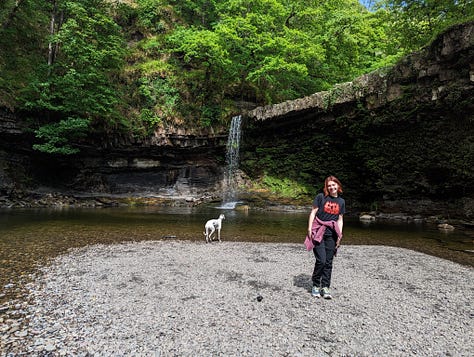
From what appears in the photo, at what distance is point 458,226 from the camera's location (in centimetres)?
1248

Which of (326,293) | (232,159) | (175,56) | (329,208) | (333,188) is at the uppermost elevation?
(175,56)

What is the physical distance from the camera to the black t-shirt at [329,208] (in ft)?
14.3

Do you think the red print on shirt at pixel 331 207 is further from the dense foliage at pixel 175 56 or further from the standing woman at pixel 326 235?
the dense foliage at pixel 175 56

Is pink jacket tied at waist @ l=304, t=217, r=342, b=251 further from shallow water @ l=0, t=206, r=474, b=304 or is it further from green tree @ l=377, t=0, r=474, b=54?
green tree @ l=377, t=0, r=474, b=54

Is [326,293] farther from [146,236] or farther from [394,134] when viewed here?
[394,134]

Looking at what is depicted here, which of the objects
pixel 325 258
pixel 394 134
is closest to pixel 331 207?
pixel 325 258

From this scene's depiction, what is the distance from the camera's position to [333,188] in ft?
14.5

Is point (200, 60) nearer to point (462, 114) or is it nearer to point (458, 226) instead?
point (462, 114)

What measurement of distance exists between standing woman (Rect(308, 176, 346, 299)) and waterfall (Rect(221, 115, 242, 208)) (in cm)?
1695

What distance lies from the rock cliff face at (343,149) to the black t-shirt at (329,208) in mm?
11803

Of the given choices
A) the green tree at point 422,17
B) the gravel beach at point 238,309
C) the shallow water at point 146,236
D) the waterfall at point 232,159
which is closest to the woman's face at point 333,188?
the gravel beach at point 238,309

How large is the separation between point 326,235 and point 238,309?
69.5 inches

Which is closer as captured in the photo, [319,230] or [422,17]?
[319,230]

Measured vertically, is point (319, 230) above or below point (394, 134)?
below
